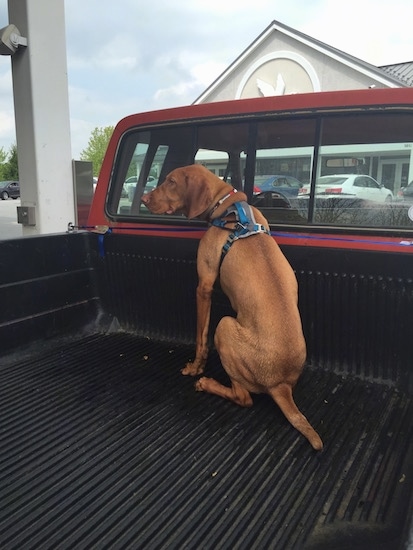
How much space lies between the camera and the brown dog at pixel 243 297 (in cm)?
221

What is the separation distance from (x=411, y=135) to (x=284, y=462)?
5.45ft

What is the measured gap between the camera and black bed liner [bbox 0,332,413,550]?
1496 millimetres

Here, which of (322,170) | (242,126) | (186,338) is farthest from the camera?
(186,338)

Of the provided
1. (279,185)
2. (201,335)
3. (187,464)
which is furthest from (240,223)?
(187,464)

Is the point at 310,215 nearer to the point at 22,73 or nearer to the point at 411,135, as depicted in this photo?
the point at 411,135

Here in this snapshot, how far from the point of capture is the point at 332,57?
2448cm

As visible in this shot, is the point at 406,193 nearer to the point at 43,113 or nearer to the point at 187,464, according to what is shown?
the point at 187,464

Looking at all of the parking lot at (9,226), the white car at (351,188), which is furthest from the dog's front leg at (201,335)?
the parking lot at (9,226)

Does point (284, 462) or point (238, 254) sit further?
point (238, 254)

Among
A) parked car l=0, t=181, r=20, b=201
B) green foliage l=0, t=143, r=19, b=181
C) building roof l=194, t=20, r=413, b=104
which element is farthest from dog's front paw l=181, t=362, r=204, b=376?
green foliage l=0, t=143, r=19, b=181

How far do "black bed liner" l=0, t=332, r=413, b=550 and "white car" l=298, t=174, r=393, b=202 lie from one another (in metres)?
1.02

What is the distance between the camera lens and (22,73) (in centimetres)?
442

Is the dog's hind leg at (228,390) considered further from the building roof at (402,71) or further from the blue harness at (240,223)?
the building roof at (402,71)

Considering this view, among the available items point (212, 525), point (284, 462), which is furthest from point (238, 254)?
point (212, 525)
